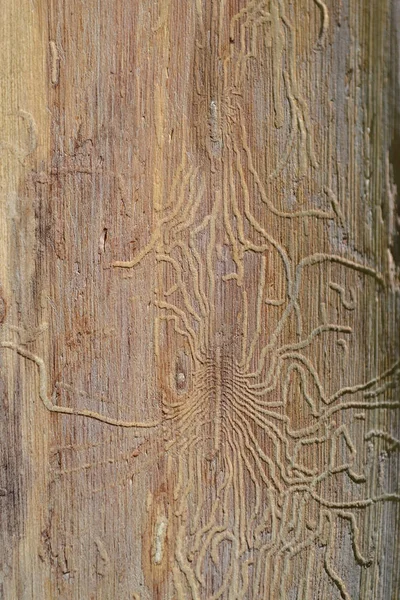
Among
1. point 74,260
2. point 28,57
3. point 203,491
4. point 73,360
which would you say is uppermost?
point 28,57

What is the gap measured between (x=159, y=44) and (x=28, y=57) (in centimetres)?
14

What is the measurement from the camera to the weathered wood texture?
2.18 ft

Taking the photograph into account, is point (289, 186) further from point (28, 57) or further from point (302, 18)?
point (28, 57)

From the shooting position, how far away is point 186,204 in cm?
70

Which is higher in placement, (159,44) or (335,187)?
(159,44)

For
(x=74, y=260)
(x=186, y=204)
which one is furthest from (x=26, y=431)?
(x=186, y=204)

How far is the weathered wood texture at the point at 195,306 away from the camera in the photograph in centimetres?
66

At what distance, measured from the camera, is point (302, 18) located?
26.0 inches

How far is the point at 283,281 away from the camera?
0.68 meters

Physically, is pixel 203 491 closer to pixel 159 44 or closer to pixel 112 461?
pixel 112 461

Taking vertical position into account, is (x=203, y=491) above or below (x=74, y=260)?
below

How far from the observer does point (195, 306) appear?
0.70m

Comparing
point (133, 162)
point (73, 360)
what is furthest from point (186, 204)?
point (73, 360)

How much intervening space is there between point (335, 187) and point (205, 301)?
6.7 inches
